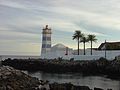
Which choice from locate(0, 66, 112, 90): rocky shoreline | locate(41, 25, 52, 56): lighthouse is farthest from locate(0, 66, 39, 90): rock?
locate(41, 25, 52, 56): lighthouse

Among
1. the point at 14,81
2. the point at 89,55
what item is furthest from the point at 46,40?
the point at 14,81

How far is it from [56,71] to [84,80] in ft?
43.9

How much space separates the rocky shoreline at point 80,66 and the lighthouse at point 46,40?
3.50 metres

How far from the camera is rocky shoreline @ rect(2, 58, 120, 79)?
1787 inches

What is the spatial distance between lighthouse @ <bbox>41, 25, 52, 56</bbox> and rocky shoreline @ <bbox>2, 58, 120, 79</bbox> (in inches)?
138

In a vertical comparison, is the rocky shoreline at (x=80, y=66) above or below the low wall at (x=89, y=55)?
below

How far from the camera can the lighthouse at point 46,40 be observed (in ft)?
213

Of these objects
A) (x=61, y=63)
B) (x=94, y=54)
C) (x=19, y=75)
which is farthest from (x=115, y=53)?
(x=19, y=75)

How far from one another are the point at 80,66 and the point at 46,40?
16.6 metres

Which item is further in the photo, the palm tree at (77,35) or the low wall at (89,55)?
the palm tree at (77,35)

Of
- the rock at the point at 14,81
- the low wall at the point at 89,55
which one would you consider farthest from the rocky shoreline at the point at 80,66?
the rock at the point at 14,81

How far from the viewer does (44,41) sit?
65.8 m

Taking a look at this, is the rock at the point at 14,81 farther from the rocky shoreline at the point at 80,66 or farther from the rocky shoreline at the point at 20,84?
the rocky shoreline at the point at 80,66

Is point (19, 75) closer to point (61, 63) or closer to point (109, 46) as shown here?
point (61, 63)
